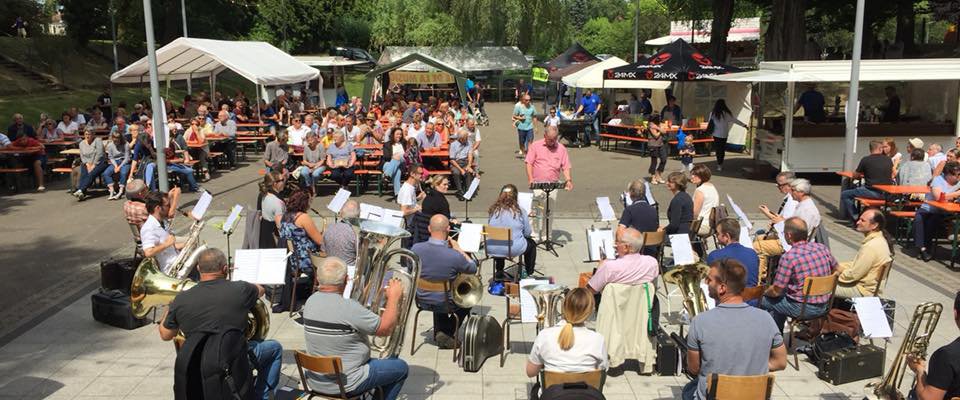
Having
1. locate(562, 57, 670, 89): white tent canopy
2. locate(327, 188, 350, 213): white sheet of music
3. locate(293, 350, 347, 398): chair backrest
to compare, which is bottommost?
locate(293, 350, 347, 398): chair backrest

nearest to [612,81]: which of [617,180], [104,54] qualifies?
[617,180]

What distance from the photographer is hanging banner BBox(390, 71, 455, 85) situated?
99.6ft

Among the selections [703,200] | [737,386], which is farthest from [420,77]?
[737,386]

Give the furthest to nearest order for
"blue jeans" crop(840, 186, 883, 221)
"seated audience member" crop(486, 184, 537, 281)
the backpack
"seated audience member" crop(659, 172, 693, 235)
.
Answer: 1. "blue jeans" crop(840, 186, 883, 221)
2. "seated audience member" crop(659, 172, 693, 235)
3. "seated audience member" crop(486, 184, 537, 281)
4. the backpack

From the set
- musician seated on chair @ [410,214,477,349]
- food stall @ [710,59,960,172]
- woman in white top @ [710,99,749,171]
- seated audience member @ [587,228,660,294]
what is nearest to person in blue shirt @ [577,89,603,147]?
woman in white top @ [710,99,749,171]

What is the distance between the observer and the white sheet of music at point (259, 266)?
6.91 m

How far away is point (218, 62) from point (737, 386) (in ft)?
61.9

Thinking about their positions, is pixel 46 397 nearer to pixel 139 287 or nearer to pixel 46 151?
pixel 139 287

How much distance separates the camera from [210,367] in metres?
4.66

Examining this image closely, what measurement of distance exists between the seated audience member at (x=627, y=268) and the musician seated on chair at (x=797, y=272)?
1202 millimetres

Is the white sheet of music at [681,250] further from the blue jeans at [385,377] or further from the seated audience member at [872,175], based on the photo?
the seated audience member at [872,175]

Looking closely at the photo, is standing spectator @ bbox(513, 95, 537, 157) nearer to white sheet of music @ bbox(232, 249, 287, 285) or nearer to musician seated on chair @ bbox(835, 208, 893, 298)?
musician seated on chair @ bbox(835, 208, 893, 298)

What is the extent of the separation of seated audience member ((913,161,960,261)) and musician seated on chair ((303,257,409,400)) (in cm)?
851

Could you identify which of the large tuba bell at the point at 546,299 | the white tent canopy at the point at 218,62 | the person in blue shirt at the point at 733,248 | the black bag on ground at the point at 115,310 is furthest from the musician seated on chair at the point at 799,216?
the white tent canopy at the point at 218,62
